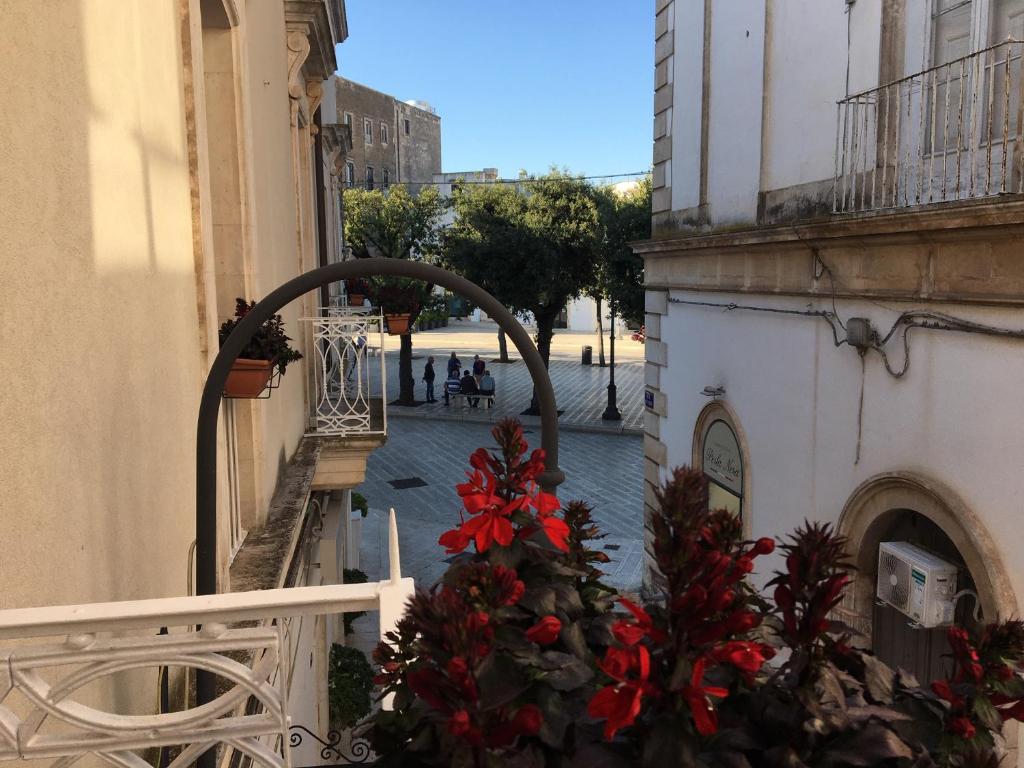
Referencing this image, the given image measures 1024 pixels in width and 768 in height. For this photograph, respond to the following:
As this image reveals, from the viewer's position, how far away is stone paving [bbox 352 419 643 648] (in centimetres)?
1345

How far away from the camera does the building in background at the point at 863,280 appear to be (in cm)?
557

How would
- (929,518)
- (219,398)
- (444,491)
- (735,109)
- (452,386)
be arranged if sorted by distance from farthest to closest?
1. (452,386)
2. (444,491)
3. (735,109)
4. (929,518)
5. (219,398)

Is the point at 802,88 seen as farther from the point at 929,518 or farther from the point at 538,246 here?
the point at 538,246

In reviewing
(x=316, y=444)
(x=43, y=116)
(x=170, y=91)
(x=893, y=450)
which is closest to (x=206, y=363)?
(x=170, y=91)

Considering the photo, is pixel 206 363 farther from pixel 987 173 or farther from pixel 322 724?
pixel 322 724

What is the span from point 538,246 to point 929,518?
59.7ft

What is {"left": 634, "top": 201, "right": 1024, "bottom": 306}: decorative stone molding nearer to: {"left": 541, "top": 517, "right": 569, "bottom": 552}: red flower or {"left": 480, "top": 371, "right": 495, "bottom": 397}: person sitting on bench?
{"left": 541, "top": 517, "right": 569, "bottom": 552}: red flower

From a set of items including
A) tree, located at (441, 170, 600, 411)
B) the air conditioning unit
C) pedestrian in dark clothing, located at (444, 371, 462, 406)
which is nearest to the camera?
the air conditioning unit

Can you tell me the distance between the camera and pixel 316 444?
26.8 ft

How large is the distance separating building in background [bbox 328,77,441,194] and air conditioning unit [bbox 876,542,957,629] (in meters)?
44.0

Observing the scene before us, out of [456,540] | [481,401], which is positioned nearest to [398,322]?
[456,540]

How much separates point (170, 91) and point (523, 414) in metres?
21.3

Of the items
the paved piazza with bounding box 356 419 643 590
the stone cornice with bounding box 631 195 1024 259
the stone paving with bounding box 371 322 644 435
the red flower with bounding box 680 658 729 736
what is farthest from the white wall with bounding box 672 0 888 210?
the red flower with bounding box 680 658 729 736

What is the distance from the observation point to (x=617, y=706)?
3.90 feet
